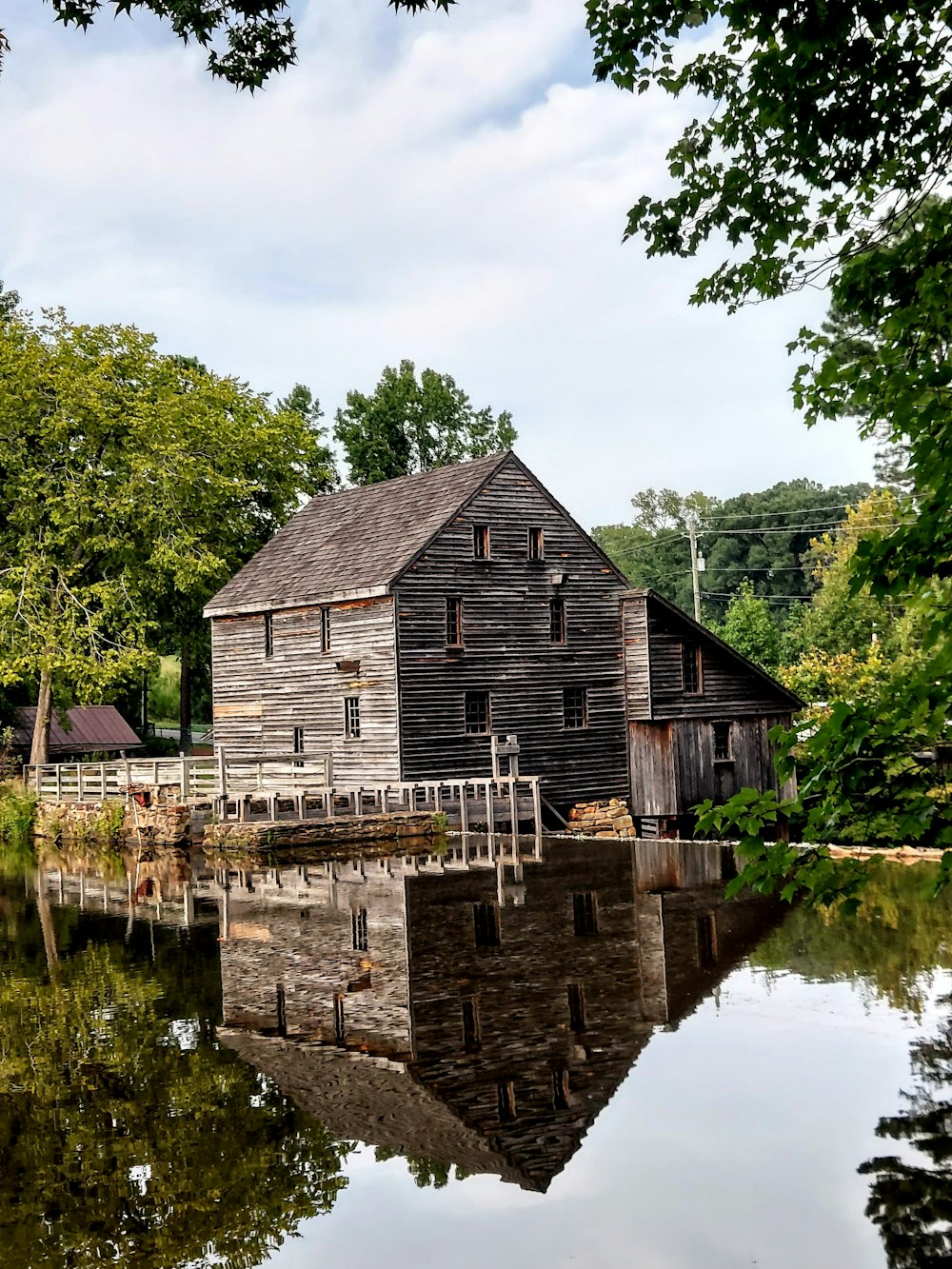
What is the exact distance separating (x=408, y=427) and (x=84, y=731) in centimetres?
2350

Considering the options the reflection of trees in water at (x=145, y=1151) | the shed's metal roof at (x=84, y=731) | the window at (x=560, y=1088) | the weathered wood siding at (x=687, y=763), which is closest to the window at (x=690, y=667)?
the weathered wood siding at (x=687, y=763)

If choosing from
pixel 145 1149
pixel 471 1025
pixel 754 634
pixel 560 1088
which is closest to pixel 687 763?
pixel 754 634

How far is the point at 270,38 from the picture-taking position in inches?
367

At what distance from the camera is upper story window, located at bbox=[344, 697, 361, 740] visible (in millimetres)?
34906

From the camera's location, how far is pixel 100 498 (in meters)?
43.9

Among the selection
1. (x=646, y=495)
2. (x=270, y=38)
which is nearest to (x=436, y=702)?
(x=270, y=38)

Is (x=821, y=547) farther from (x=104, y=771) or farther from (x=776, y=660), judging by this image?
(x=104, y=771)

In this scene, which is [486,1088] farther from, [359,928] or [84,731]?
[84,731]

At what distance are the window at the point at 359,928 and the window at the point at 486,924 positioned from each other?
1617mm

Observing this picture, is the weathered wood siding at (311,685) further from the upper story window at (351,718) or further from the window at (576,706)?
the window at (576,706)

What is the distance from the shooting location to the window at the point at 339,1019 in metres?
13.1

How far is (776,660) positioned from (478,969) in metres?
33.6

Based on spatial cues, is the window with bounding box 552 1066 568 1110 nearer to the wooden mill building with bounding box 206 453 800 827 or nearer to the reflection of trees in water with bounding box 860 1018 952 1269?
the reflection of trees in water with bounding box 860 1018 952 1269

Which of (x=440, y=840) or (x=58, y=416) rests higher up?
(x=58, y=416)
